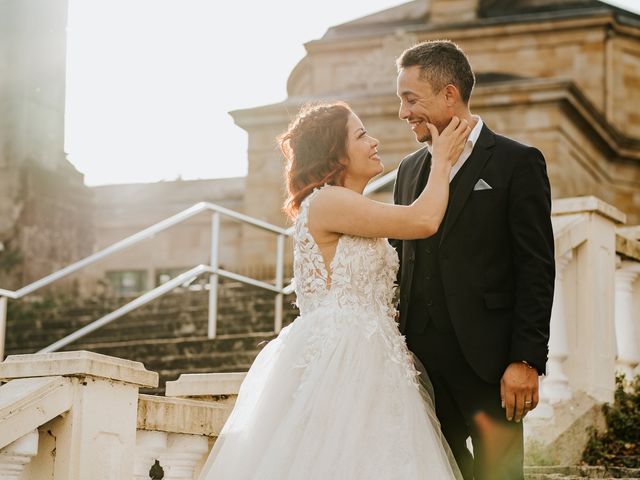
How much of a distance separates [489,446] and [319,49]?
779 inches

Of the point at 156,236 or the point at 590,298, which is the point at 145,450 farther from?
the point at 156,236

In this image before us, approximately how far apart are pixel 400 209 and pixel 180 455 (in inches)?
64.4

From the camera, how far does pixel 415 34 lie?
2227cm

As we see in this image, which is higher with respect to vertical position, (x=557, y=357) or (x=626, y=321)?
(x=626, y=321)

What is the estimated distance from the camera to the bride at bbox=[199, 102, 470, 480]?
3762mm

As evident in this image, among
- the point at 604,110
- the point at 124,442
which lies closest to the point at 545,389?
the point at 124,442

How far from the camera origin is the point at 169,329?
11.7m

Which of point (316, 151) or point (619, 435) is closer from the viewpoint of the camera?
point (316, 151)

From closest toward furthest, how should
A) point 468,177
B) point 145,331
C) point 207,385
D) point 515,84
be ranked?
point 468,177 → point 207,385 → point 145,331 → point 515,84

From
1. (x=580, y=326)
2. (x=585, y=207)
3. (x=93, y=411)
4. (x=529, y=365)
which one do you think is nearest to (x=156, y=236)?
(x=585, y=207)

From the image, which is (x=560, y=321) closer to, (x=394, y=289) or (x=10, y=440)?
(x=394, y=289)

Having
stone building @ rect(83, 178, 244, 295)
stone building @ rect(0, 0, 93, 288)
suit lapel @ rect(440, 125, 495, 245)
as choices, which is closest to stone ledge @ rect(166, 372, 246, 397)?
suit lapel @ rect(440, 125, 495, 245)

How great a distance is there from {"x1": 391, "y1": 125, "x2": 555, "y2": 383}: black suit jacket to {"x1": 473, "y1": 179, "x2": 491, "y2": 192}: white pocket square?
0.04 ft

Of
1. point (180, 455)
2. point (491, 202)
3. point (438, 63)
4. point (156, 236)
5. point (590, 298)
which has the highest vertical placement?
point (156, 236)
